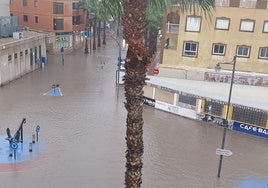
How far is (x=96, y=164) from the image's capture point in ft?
72.1

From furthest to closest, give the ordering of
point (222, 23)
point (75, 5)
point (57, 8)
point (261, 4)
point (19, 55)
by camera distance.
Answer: point (75, 5)
point (57, 8)
point (19, 55)
point (222, 23)
point (261, 4)

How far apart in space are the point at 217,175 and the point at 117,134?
822 centimetres

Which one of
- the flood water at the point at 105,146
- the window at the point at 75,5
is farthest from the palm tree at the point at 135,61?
the window at the point at 75,5

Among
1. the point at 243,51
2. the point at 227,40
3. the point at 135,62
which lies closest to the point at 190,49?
the point at 227,40

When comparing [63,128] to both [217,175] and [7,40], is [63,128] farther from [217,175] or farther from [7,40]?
[7,40]

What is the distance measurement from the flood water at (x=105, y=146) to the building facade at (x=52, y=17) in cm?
2008

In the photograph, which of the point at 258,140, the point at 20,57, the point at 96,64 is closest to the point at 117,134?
the point at 258,140

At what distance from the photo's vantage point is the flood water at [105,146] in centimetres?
2050

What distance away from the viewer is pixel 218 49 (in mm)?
35188

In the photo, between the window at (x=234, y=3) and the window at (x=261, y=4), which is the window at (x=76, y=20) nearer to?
the window at (x=234, y=3)

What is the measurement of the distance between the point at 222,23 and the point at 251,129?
11106mm

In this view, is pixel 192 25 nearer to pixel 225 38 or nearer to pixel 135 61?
pixel 225 38

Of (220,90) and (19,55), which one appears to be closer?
(220,90)

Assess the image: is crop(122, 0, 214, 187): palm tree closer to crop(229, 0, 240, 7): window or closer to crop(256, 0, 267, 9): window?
crop(229, 0, 240, 7): window
